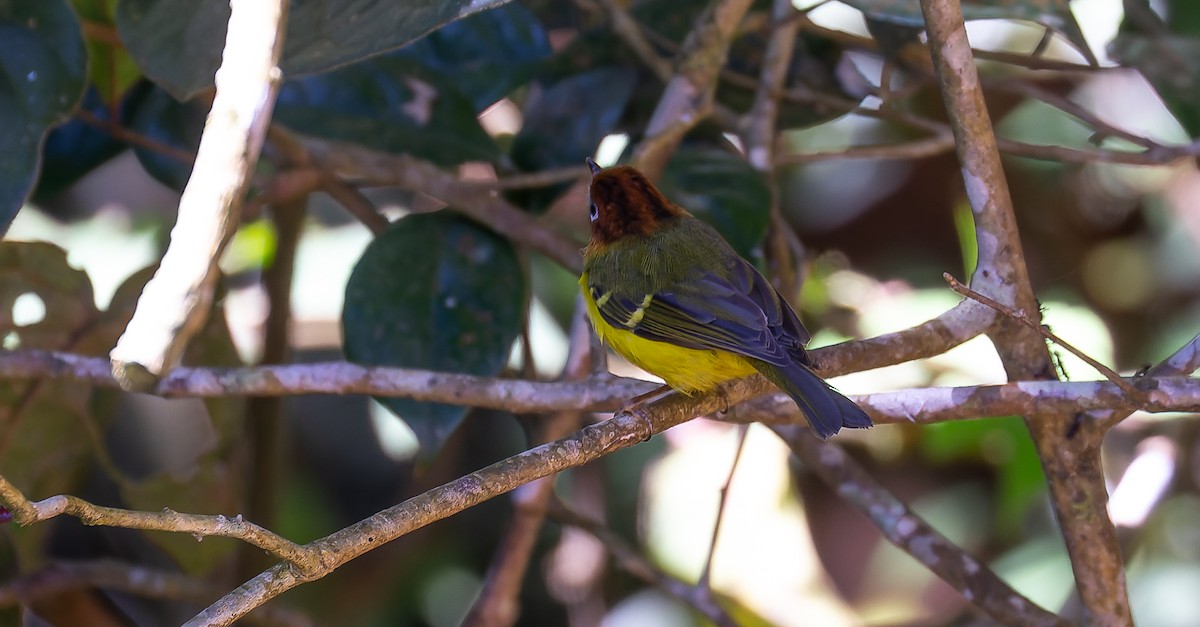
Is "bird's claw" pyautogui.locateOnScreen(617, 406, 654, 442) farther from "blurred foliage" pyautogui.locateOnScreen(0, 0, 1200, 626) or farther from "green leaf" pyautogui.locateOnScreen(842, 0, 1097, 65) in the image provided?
"green leaf" pyautogui.locateOnScreen(842, 0, 1097, 65)

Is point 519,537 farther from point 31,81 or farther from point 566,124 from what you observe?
point 31,81

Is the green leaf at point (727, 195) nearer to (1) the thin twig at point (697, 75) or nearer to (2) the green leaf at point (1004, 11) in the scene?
(1) the thin twig at point (697, 75)

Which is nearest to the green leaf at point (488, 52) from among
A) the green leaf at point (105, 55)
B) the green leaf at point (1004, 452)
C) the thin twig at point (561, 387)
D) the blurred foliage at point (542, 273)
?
the blurred foliage at point (542, 273)

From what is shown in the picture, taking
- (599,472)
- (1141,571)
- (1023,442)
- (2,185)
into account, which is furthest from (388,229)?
(1141,571)

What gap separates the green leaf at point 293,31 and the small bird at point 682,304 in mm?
687

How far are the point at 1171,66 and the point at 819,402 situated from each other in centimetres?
144

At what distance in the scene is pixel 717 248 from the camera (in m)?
2.48

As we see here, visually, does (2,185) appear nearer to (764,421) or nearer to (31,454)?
(31,454)

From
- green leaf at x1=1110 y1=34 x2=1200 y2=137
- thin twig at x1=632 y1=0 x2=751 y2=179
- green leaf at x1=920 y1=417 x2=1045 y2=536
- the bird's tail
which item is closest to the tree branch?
the bird's tail

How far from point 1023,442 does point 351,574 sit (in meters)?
2.24

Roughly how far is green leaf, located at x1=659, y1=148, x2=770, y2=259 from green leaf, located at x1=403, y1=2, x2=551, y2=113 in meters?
0.49

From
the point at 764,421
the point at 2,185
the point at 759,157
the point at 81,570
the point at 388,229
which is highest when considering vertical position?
the point at 759,157

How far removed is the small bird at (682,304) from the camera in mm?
2035

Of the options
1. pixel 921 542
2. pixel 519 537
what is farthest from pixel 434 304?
pixel 921 542
